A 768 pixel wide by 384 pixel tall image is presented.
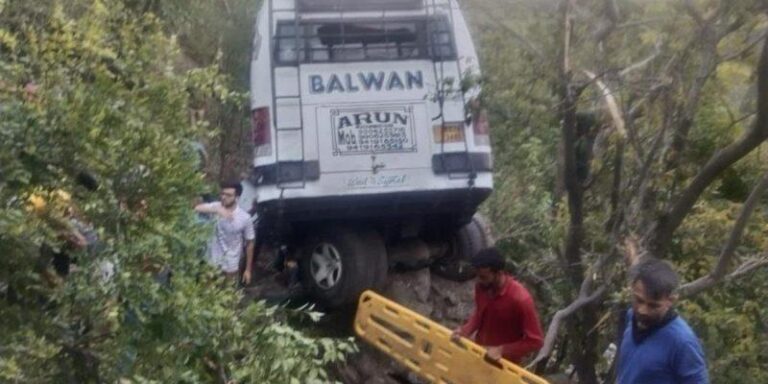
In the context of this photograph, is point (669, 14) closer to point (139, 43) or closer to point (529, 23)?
point (529, 23)

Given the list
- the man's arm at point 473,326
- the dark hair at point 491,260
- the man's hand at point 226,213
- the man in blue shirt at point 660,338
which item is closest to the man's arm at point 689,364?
the man in blue shirt at point 660,338

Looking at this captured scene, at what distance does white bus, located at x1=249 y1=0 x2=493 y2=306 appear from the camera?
34.6ft

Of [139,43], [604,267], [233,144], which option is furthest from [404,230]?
[139,43]

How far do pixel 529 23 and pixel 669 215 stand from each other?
6.47 ft

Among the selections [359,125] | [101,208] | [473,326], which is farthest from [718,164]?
[101,208]

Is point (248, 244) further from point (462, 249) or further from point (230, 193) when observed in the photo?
point (462, 249)

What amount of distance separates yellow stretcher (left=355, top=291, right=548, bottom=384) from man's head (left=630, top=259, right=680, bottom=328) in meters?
2.22

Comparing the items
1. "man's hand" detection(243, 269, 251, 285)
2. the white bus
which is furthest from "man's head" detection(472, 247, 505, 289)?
"man's hand" detection(243, 269, 251, 285)

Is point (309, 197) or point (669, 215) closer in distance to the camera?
point (669, 215)

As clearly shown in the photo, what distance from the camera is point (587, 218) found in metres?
9.23

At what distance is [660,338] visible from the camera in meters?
5.09

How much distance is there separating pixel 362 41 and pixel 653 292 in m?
6.16

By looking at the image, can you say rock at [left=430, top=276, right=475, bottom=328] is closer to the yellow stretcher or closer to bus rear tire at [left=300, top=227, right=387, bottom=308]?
bus rear tire at [left=300, top=227, right=387, bottom=308]

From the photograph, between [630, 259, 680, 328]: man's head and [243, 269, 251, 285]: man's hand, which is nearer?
[630, 259, 680, 328]: man's head
